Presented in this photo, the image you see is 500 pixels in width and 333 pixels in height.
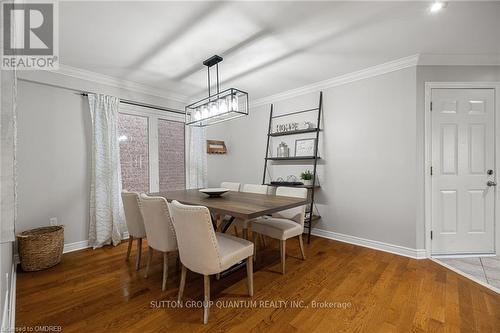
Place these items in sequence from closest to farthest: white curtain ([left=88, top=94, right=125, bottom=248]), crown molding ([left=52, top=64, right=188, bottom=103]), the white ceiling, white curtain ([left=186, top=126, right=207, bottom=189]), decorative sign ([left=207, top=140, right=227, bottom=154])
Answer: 1. the white ceiling
2. crown molding ([left=52, top=64, right=188, bottom=103])
3. white curtain ([left=88, top=94, right=125, bottom=248])
4. white curtain ([left=186, top=126, right=207, bottom=189])
5. decorative sign ([left=207, top=140, right=227, bottom=154])

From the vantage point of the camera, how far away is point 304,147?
368 centimetres

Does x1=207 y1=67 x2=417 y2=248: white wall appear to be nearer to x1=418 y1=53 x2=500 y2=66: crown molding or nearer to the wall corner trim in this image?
x1=418 y1=53 x2=500 y2=66: crown molding

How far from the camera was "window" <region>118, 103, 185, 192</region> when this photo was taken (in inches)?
141

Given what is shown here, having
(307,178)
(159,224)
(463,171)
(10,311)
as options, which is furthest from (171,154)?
(463,171)

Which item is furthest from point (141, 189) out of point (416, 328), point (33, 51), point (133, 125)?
point (416, 328)

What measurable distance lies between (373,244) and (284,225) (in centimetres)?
145

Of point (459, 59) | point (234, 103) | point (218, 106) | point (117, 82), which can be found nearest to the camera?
point (234, 103)

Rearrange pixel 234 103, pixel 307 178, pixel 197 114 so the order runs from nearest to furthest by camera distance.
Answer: pixel 234 103, pixel 197 114, pixel 307 178

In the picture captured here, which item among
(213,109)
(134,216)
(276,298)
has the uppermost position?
(213,109)

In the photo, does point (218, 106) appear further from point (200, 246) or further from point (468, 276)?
point (468, 276)

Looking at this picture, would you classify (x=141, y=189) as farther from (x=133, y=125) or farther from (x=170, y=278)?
(x=170, y=278)

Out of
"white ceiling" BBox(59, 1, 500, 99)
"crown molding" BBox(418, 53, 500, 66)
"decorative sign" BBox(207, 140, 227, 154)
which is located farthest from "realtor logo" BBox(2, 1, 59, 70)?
"crown molding" BBox(418, 53, 500, 66)

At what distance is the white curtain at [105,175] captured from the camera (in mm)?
3088

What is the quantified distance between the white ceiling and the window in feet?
2.72
